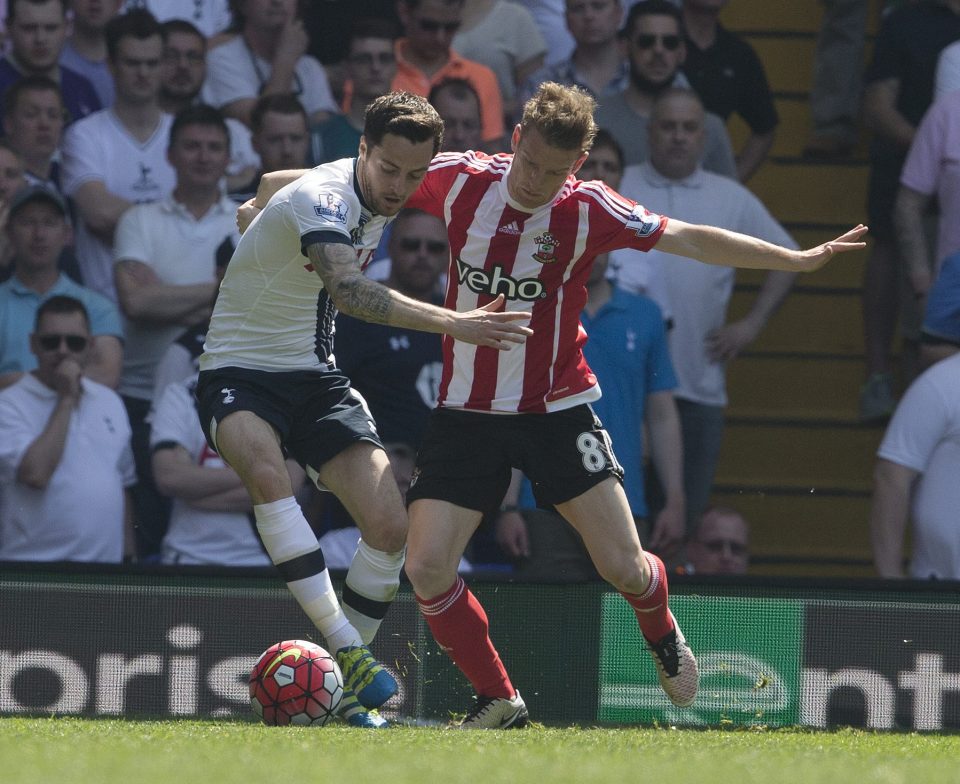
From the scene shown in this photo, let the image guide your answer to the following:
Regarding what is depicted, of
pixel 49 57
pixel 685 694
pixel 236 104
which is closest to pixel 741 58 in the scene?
pixel 236 104

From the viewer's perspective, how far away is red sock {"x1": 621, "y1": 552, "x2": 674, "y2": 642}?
5977mm

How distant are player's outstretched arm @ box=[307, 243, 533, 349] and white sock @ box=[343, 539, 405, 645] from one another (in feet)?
3.24

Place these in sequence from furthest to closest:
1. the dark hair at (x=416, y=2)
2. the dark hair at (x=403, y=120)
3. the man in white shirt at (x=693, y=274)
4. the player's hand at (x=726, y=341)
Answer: the dark hair at (x=416, y=2) < the player's hand at (x=726, y=341) < the man in white shirt at (x=693, y=274) < the dark hair at (x=403, y=120)

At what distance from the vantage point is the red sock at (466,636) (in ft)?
19.4

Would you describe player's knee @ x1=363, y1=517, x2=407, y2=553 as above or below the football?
above

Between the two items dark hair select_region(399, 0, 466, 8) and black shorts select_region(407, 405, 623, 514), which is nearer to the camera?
black shorts select_region(407, 405, 623, 514)

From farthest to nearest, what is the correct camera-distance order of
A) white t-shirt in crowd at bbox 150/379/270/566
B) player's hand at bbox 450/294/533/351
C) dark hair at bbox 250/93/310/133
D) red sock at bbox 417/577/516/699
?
1. dark hair at bbox 250/93/310/133
2. white t-shirt in crowd at bbox 150/379/270/566
3. red sock at bbox 417/577/516/699
4. player's hand at bbox 450/294/533/351

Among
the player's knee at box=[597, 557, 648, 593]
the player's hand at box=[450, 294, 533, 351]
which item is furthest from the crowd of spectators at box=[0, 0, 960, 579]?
the player's hand at box=[450, 294, 533, 351]

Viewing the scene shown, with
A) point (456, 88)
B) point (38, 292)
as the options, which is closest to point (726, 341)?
point (456, 88)

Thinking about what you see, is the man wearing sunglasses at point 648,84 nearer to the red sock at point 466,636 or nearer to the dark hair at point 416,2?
the dark hair at point 416,2

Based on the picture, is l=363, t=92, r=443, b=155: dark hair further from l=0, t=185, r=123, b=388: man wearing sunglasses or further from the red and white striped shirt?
l=0, t=185, r=123, b=388: man wearing sunglasses

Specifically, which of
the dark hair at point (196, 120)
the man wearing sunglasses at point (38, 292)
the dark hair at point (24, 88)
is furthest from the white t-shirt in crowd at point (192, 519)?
the dark hair at point (24, 88)

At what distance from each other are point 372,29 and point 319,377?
11.6 ft

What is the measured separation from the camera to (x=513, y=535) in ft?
25.6
